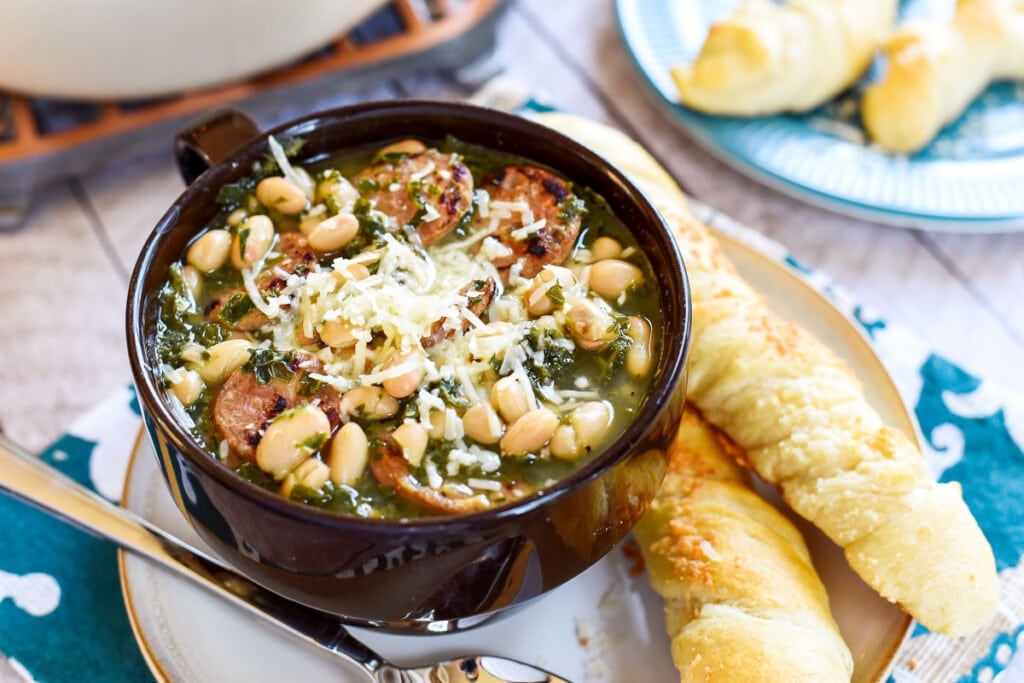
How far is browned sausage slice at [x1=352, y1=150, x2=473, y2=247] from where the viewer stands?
184cm

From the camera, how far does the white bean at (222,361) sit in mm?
1646

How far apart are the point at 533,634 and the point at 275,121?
194cm

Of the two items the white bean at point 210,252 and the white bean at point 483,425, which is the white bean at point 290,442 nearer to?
the white bean at point 483,425

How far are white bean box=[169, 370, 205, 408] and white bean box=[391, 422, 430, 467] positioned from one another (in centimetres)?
34

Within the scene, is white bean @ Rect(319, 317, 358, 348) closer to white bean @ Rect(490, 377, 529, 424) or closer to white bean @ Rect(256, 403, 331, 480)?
white bean @ Rect(256, 403, 331, 480)

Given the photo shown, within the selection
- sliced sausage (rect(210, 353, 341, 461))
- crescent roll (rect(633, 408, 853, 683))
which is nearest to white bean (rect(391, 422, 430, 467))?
sliced sausage (rect(210, 353, 341, 461))

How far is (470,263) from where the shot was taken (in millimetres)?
1782

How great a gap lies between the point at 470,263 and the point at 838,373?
2.39 ft

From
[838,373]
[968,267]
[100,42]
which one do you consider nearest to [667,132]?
[968,267]

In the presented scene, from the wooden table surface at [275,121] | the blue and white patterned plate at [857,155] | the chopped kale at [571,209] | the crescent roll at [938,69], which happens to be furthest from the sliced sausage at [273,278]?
the crescent roll at [938,69]

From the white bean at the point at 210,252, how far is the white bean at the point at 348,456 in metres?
0.44

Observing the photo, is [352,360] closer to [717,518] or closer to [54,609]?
[717,518]

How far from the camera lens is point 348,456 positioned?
1519mm

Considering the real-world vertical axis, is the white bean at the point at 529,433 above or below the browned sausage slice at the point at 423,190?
below
